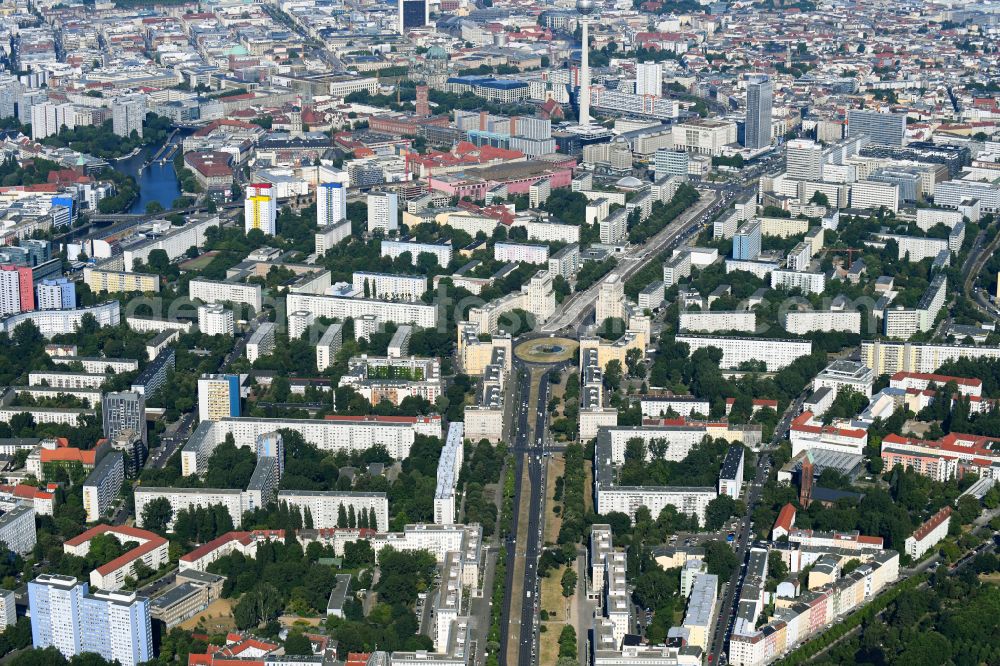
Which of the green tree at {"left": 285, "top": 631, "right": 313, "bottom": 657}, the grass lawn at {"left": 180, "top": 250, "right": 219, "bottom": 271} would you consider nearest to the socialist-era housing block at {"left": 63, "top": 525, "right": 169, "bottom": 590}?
the green tree at {"left": 285, "top": 631, "right": 313, "bottom": 657}

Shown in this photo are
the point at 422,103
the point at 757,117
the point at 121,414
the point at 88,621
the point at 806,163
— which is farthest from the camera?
the point at 422,103

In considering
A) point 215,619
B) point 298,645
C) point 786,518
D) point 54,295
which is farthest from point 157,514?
point 54,295

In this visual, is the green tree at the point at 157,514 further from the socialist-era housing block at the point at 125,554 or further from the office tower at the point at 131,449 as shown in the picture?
the office tower at the point at 131,449

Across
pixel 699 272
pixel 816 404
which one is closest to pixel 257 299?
pixel 699 272

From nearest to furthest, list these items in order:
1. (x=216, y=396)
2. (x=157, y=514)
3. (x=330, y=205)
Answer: (x=157, y=514) → (x=216, y=396) → (x=330, y=205)

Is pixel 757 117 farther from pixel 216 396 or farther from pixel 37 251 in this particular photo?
pixel 216 396

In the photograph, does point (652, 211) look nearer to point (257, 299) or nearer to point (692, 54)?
point (257, 299)

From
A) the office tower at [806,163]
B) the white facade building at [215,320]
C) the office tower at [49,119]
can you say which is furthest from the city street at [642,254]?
the office tower at [49,119]
